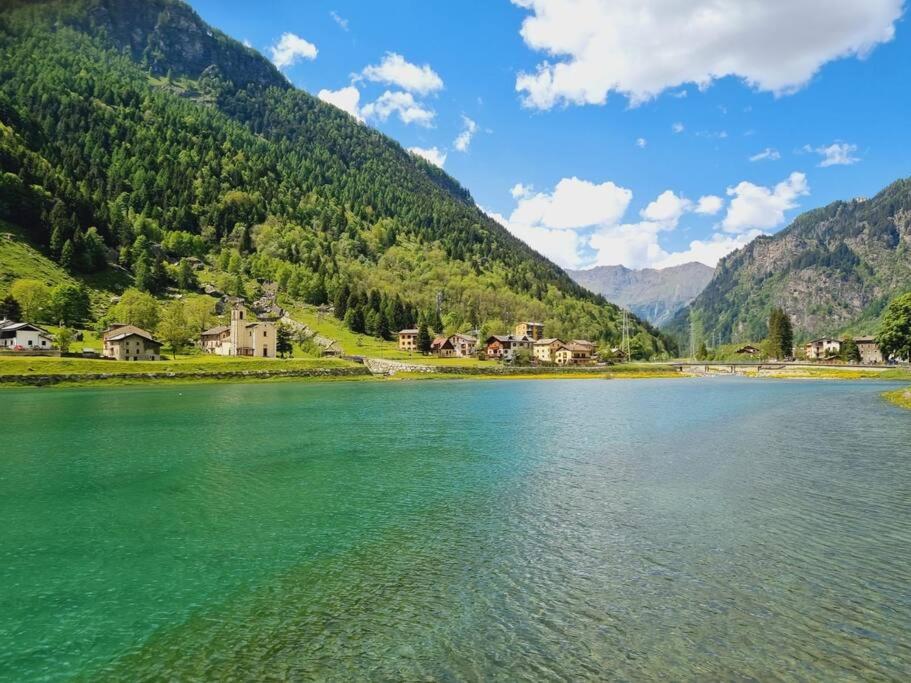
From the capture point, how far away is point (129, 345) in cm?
10881

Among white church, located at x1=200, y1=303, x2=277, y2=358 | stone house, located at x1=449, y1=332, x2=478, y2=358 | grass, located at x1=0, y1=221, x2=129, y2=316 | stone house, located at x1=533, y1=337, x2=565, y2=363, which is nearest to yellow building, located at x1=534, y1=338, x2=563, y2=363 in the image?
stone house, located at x1=533, y1=337, x2=565, y2=363

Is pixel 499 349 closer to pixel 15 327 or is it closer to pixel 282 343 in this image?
pixel 282 343

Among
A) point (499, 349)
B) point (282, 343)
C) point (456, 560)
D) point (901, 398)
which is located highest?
point (282, 343)

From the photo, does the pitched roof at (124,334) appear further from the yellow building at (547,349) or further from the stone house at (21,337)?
the yellow building at (547,349)

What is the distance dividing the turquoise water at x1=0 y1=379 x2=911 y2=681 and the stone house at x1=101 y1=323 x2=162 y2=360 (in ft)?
256

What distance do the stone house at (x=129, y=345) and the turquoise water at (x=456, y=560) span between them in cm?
7802

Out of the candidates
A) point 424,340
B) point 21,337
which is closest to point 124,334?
point 21,337

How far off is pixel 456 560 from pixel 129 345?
112865mm

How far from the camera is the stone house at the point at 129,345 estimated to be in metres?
107

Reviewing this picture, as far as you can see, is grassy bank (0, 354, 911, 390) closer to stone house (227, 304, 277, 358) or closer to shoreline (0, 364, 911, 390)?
shoreline (0, 364, 911, 390)

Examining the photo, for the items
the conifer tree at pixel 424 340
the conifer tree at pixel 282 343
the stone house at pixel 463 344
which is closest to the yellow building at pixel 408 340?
the conifer tree at pixel 424 340

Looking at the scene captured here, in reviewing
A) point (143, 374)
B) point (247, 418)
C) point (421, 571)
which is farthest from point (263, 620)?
point (143, 374)

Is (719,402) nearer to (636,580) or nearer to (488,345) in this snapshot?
(636,580)

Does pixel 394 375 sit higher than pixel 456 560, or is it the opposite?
pixel 394 375
